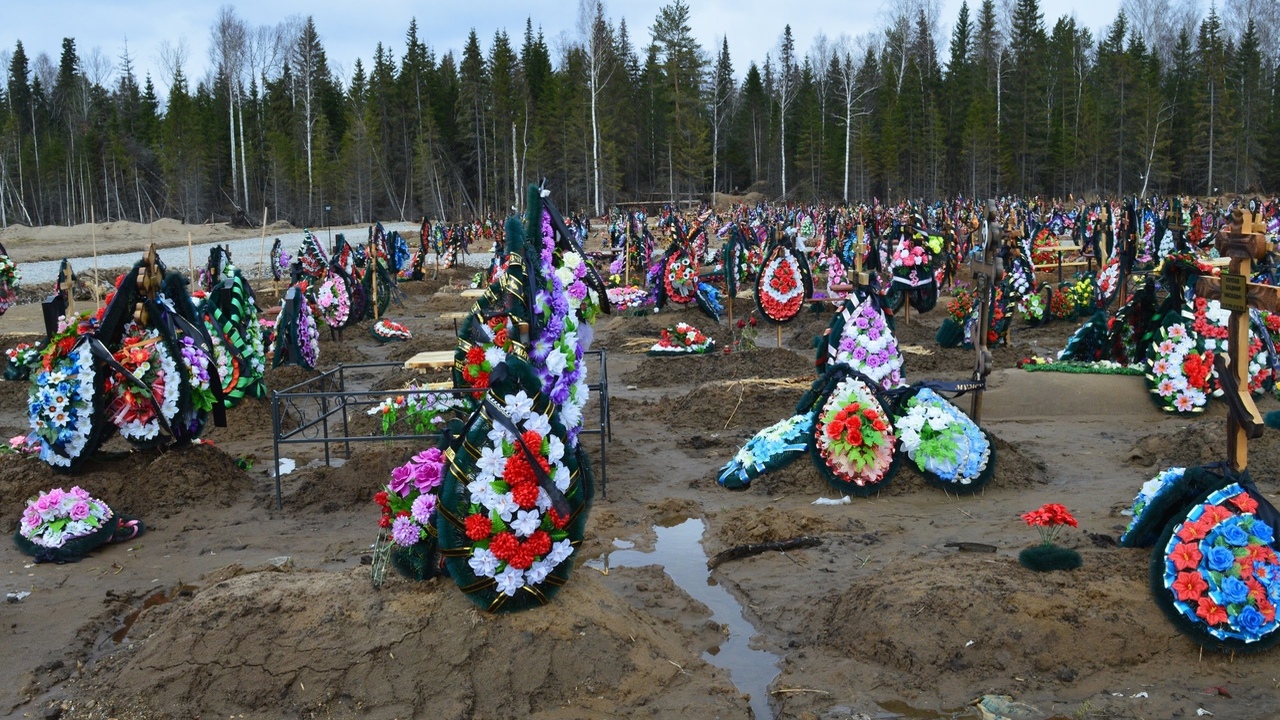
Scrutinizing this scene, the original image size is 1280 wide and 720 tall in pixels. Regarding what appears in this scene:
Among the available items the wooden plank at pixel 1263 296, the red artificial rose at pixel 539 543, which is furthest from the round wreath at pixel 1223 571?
the red artificial rose at pixel 539 543

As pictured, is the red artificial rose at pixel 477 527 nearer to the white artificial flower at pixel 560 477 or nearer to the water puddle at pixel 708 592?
the white artificial flower at pixel 560 477

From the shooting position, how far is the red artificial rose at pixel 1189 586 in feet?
17.9

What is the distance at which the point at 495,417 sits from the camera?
209 inches

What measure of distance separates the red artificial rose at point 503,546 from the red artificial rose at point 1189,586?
3.33 m

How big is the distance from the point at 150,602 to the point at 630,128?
61967 mm

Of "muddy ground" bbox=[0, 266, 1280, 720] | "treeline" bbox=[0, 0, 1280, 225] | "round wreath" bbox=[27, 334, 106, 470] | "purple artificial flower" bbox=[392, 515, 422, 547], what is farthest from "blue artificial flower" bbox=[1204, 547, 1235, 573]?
"treeline" bbox=[0, 0, 1280, 225]

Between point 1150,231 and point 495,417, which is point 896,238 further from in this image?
point 495,417

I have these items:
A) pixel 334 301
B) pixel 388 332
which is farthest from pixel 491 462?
pixel 388 332

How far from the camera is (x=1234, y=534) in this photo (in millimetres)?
5469

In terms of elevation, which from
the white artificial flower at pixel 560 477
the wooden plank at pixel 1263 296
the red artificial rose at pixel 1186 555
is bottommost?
the red artificial rose at pixel 1186 555

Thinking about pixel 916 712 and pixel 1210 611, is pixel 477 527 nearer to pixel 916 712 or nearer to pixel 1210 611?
pixel 916 712

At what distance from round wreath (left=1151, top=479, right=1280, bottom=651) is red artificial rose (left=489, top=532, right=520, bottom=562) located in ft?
10.8

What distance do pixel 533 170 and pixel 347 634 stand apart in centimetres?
5638

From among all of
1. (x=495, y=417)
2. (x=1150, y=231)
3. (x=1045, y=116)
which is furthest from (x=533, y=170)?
(x=495, y=417)
